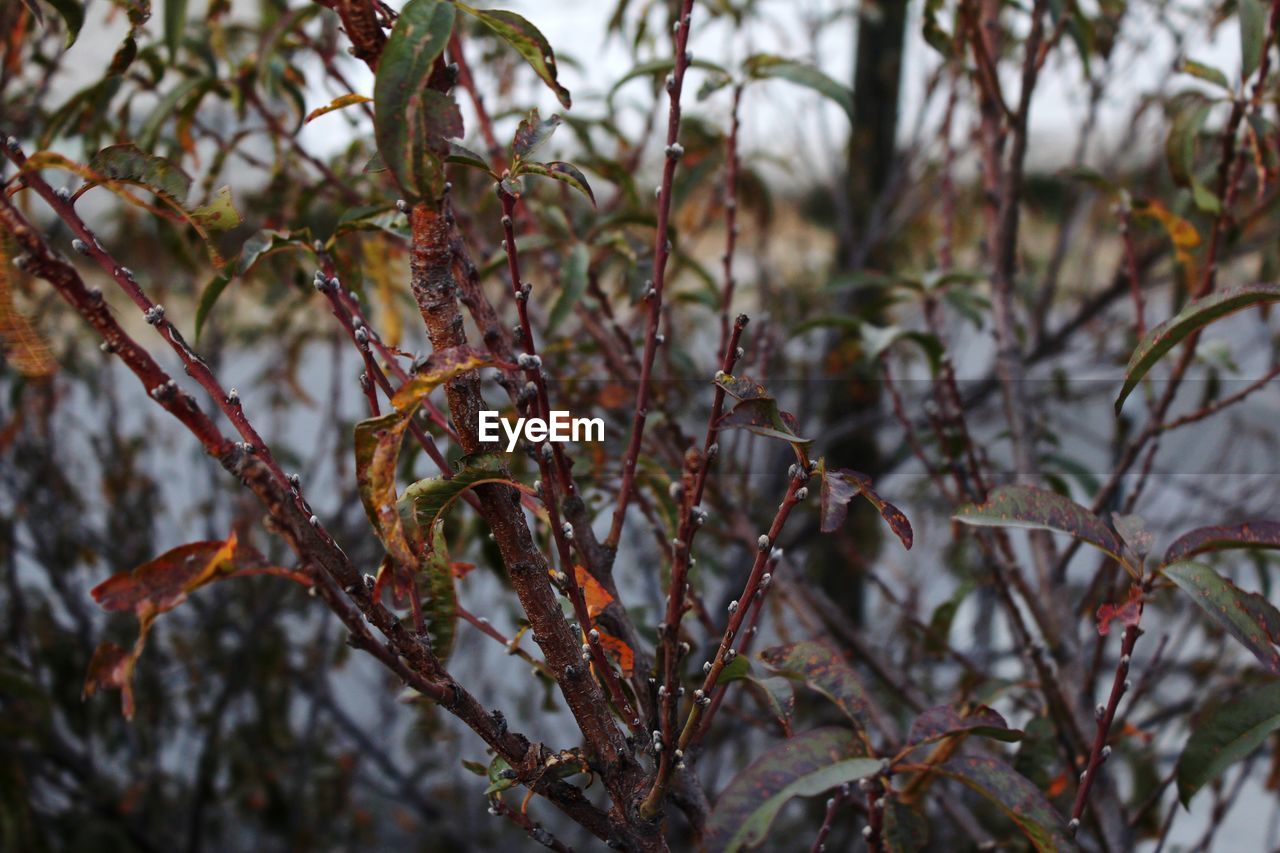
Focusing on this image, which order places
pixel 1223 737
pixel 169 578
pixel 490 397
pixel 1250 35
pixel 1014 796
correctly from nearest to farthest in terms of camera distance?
Answer: pixel 169 578 < pixel 1014 796 < pixel 1223 737 < pixel 1250 35 < pixel 490 397

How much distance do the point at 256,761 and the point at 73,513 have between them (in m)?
0.54

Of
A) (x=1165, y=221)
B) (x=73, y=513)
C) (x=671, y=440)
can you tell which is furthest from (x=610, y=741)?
(x=73, y=513)

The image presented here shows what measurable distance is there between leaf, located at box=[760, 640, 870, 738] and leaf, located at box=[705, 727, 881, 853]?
3 cm

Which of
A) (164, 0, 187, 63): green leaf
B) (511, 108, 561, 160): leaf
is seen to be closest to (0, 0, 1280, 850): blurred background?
(164, 0, 187, 63): green leaf

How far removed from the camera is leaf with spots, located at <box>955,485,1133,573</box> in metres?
0.56

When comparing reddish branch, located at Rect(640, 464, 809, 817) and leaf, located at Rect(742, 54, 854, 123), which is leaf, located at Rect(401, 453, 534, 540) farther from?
leaf, located at Rect(742, 54, 854, 123)

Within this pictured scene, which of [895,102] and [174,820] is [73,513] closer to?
[174,820]

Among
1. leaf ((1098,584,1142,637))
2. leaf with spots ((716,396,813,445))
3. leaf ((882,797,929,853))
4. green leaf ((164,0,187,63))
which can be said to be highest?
green leaf ((164,0,187,63))

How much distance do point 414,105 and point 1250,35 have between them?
72 cm

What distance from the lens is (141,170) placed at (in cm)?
49

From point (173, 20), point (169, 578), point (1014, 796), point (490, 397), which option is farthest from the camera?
point (490, 397)

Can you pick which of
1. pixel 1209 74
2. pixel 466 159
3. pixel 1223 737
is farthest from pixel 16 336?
pixel 1209 74

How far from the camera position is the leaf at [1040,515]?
56 cm

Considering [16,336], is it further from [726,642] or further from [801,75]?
[801,75]
